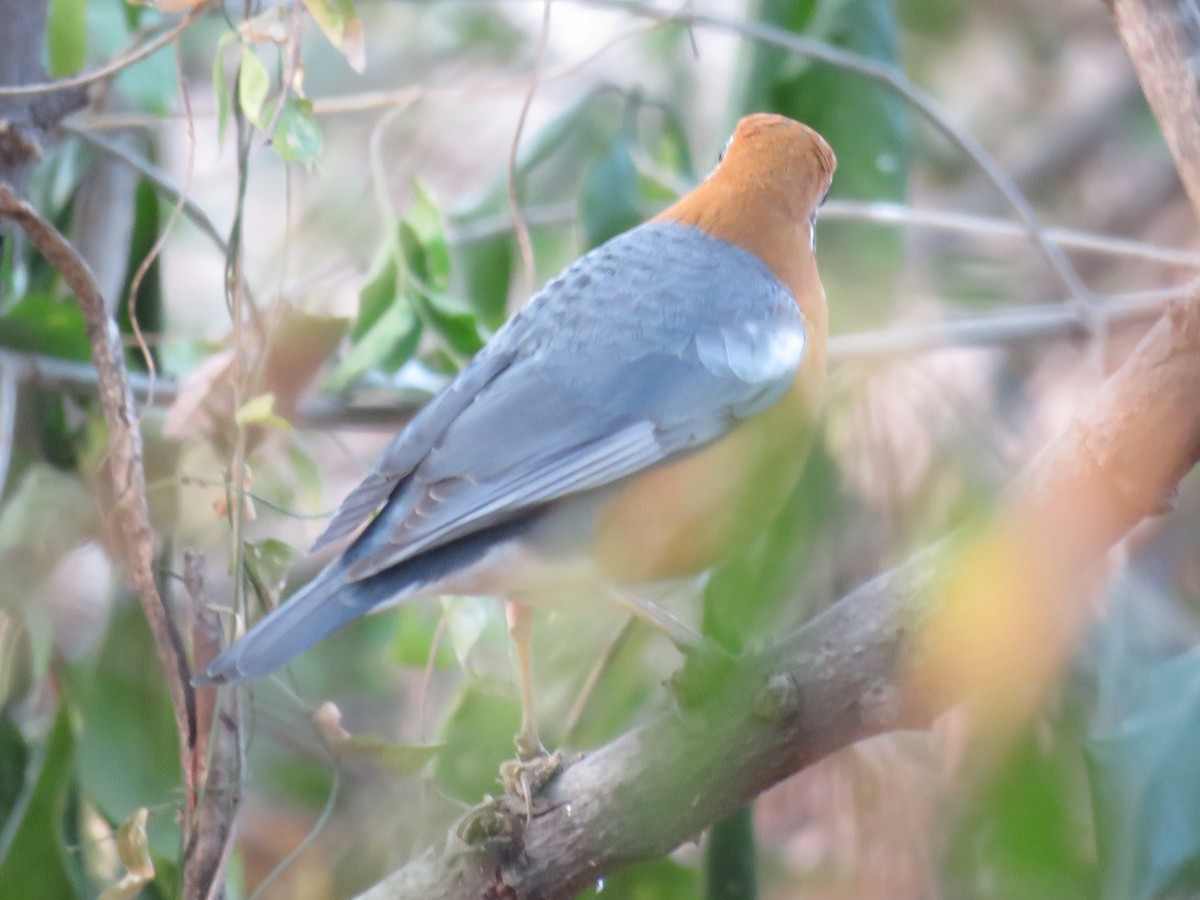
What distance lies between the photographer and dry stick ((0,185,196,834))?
1981 millimetres

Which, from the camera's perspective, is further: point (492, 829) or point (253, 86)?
point (253, 86)

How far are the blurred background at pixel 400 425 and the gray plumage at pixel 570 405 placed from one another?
0.58ft

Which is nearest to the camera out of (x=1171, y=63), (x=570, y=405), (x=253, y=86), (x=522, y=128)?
(x=1171, y=63)

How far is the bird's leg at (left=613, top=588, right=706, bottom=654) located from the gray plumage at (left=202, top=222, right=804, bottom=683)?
0.21m

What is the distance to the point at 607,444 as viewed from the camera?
7.06ft

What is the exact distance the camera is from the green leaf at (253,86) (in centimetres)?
197

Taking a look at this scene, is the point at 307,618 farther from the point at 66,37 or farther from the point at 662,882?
the point at 66,37

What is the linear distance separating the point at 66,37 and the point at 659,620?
1.43 metres

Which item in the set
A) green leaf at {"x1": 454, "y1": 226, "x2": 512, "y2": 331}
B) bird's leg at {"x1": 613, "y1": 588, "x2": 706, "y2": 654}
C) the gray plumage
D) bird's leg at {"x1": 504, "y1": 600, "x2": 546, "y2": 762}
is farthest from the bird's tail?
green leaf at {"x1": 454, "y1": 226, "x2": 512, "y2": 331}

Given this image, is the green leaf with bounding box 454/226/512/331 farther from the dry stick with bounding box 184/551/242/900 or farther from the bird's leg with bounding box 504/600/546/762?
the dry stick with bounding box 184/551/242/900

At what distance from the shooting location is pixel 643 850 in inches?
72.0

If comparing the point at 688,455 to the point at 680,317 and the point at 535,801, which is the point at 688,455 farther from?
the point at 535,801

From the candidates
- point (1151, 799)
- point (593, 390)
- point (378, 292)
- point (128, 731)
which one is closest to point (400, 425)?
point (378, 292)

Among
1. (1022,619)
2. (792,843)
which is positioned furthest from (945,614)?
(792,843)
